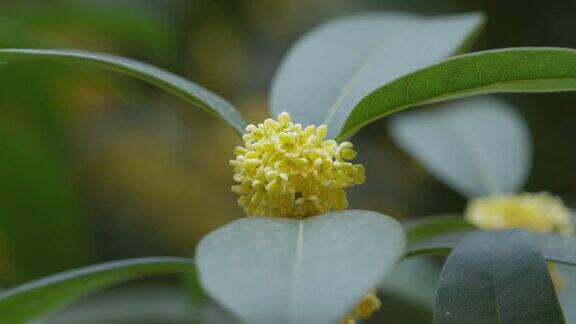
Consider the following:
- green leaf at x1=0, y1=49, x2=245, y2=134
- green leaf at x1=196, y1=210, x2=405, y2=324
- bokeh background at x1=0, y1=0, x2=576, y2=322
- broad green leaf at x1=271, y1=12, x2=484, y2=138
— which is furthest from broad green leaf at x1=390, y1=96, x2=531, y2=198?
green leaf at x1=196, y1=210, x2=405, y2=324

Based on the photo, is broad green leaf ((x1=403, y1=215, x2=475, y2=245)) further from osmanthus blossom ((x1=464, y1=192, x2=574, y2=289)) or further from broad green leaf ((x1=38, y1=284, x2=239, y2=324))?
broad green leaf ((x1=38, y1=284, x2=239, y2=324))

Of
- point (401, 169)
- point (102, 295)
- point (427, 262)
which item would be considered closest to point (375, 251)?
point (427, 262)

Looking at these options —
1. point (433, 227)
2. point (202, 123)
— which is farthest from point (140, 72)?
point (202, 123)

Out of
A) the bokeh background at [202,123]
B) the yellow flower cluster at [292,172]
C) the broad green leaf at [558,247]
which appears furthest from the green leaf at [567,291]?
the bokeh background at [202,123]

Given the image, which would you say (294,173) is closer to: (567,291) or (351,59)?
(351,59)

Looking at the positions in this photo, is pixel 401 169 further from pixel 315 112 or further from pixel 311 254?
pixel 311 254

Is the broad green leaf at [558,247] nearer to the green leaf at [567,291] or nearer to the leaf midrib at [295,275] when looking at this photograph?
the green leaf at [567,291]
